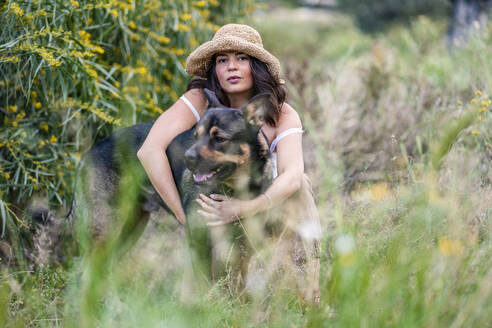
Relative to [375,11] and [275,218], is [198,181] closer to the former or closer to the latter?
[275,218]

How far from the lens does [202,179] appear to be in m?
2.52

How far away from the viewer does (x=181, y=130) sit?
116 inches

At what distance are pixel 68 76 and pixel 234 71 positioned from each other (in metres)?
1.28

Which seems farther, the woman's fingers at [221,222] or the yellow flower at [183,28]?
the yellow flower at [183,28]

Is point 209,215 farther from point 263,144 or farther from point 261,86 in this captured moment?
point 261,86

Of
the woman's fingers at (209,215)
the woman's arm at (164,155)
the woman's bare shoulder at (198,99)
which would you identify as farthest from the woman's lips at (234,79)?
the woman's fingers at (209,215)

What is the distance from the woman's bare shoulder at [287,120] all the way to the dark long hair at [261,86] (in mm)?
33

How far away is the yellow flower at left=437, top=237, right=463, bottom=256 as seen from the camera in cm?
178

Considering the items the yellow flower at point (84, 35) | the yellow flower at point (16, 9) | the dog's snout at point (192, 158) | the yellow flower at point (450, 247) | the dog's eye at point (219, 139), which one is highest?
the yellow flower at point (16, 9)

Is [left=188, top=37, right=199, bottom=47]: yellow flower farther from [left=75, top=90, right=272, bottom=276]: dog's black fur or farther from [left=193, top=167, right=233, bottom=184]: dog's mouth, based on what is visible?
[left=193, top=167, right=233, bottom=184]: dog's mouth

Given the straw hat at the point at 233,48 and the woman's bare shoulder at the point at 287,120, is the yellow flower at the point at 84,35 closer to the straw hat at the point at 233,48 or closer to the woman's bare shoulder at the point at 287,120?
the straw hat at the point at 233,48

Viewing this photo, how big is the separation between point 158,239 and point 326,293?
214 cm

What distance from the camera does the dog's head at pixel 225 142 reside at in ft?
8.27

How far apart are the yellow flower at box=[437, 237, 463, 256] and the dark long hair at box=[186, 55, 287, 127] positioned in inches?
52.0
